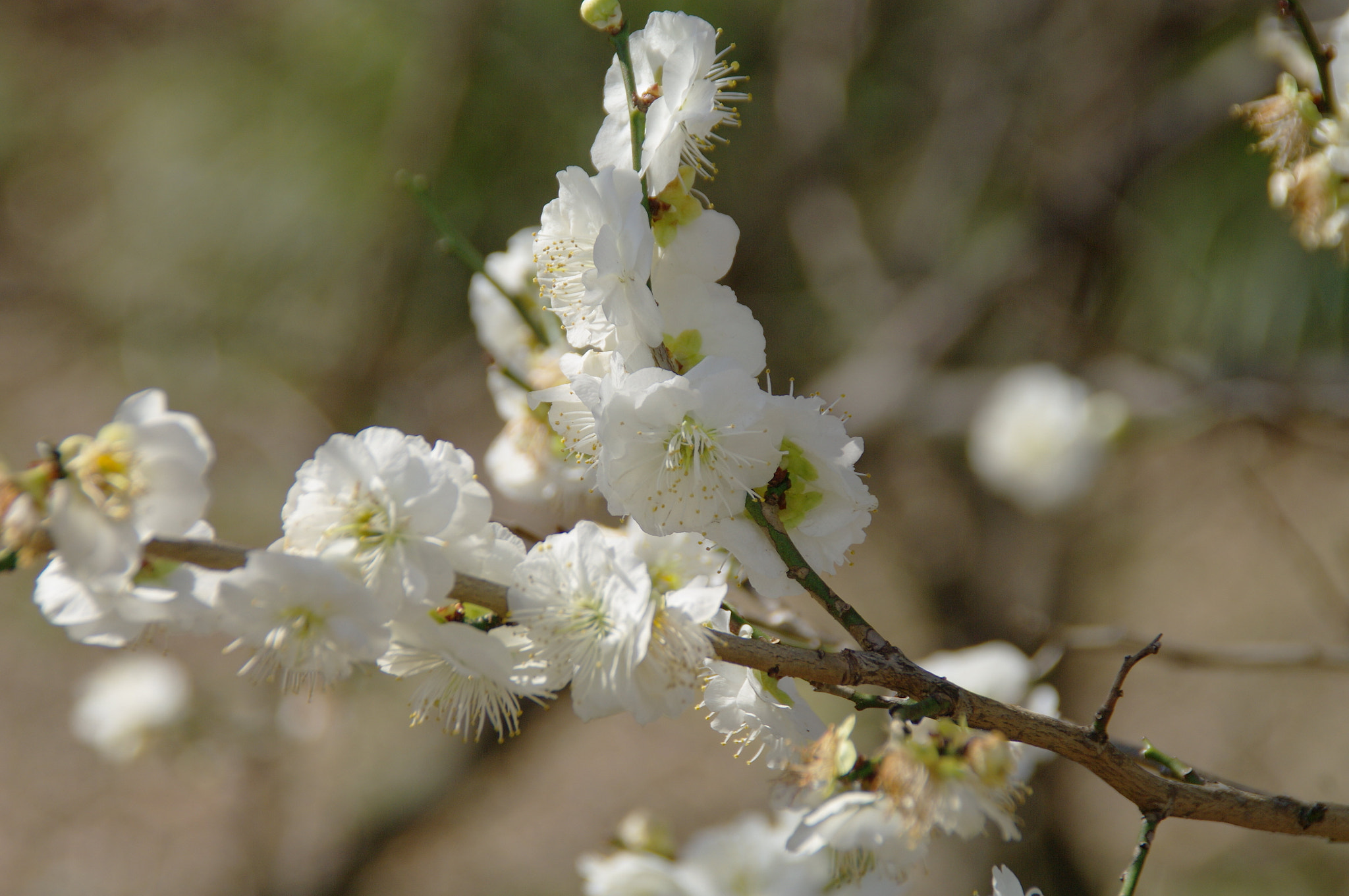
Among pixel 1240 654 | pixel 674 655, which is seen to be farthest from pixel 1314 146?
Answer: pixel 674 655

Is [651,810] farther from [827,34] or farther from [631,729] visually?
[827,34]

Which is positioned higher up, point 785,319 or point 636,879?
point 785,319

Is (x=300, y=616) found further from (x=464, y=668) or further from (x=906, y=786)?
(x=906, y=786)

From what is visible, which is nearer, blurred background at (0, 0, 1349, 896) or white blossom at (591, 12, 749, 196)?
white blossom at (591, 12, 749, 196)

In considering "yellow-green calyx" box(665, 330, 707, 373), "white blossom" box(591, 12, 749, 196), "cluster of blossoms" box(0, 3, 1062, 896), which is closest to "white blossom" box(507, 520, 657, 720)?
"cluster of blossoms" box(0, 3, 1062, 896)

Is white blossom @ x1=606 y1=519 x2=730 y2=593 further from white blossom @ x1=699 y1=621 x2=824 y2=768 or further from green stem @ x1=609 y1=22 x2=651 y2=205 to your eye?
green stem @ x1=609 y1=22 x2=651 y2=205

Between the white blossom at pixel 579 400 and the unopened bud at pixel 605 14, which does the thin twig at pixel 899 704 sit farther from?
the unopened bud at pixel 605 14
